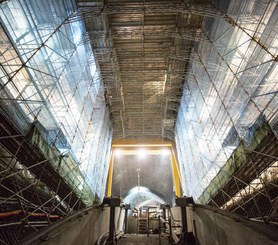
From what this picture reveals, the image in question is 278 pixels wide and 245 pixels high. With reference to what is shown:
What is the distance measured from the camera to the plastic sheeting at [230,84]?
6.41 metres

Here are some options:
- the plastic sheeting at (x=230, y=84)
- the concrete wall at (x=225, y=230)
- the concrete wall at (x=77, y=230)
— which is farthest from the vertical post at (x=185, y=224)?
the plastic sheeting at (x=230, y=84)

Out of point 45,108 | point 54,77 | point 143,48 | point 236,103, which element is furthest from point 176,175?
point 54,77

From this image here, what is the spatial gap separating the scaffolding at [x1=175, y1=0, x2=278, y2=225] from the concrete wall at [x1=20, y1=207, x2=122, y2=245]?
4276mm

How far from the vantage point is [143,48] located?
1191 cm

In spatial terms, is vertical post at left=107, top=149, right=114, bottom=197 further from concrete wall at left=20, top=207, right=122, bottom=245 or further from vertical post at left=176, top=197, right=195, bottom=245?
vertical post at left=176, top=197, right=195, bottom=245

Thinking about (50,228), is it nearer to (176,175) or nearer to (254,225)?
(254,225)

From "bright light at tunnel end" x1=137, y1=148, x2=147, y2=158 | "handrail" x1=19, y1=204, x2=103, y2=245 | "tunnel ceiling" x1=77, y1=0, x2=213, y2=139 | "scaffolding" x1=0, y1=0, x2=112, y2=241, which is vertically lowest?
"handrail" x1=19, y1=204, x2=103, y2=245

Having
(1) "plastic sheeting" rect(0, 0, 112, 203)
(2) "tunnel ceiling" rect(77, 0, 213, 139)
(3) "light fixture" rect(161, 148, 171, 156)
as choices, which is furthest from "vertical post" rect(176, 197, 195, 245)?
(3) "light fixture" rect(161, 148, 171, 156)

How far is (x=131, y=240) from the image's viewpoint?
222 inches

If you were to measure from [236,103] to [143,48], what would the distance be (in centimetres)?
649

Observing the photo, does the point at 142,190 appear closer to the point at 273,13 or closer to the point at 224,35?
the point at 224,35

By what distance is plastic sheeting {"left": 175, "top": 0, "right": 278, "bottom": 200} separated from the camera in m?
6.41

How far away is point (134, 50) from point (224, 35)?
543 cm

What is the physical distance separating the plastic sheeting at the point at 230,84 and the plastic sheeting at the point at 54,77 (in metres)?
6.17
